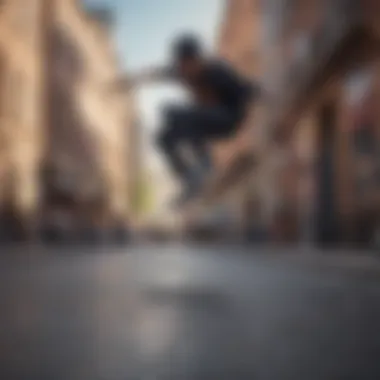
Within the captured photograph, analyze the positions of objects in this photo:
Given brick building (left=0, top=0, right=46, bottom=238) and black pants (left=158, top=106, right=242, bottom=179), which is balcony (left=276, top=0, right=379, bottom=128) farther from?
brick building (left=0, top=0, right=46, bottom=238)

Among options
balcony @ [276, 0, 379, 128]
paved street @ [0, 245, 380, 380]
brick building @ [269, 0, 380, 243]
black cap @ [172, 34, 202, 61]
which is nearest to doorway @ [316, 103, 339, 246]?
brick building @ [269, 0, 380, 243]

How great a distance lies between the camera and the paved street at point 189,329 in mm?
208

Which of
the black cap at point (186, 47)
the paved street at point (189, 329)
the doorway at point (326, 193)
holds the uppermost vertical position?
the black cap at point (186, 47)

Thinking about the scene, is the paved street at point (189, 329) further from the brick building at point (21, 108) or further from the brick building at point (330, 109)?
the brick building at point (330, 109)

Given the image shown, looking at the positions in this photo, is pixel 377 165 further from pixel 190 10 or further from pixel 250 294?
pixel 190 10

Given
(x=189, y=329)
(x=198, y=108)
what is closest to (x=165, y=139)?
(x=198, y=108)

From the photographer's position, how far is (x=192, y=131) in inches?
26.6

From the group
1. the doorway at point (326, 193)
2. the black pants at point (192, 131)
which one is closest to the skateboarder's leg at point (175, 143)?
the black pants at point (192, 131)

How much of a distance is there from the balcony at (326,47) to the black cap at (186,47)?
0.14 metres

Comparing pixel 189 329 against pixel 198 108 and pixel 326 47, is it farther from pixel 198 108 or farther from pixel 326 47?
pixel 326 47

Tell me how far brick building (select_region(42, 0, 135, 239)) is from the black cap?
48 mm

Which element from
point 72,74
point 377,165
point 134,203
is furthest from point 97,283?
point 377,165

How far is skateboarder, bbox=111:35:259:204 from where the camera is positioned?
1.47 ft

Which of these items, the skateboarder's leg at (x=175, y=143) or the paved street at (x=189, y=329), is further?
the skateboarder's leg at (x=175, y=143)
